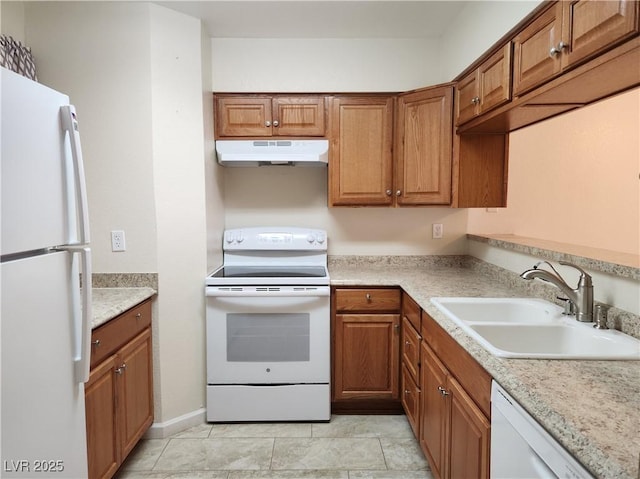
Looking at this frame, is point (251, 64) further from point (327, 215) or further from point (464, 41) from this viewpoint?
point (464, 41)

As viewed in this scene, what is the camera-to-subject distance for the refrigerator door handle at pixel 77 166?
3.64 ft

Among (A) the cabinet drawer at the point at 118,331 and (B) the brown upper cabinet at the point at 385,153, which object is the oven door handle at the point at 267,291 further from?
(B) the brown upper cabinet at the point at 385,153

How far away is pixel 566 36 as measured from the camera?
50.0 inches

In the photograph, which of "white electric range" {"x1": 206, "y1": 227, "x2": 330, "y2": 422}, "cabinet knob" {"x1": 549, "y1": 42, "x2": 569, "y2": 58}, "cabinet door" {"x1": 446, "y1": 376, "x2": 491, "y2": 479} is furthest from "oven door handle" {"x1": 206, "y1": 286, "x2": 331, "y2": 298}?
"cabinet knob" {"x1": 549, "y1": 42, "x2": 569, "y2": 58}

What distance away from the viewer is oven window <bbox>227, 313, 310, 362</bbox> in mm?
2303

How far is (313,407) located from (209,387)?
2.17ft

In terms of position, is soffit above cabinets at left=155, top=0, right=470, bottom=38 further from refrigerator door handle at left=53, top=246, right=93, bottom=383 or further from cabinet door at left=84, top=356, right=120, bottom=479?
cabinet door at left=84, top=356, right=120, bottom=479

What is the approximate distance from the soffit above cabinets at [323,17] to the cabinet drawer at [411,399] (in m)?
2.19

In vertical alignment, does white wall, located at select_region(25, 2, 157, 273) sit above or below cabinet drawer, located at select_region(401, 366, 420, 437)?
above

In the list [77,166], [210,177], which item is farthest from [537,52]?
[210,177]

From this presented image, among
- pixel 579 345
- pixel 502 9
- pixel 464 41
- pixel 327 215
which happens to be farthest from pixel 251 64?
pixel 579 345

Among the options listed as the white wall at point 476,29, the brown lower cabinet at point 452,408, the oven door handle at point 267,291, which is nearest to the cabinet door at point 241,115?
the oven door handle at point 267,291

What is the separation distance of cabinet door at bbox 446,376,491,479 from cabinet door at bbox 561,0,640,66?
118cm

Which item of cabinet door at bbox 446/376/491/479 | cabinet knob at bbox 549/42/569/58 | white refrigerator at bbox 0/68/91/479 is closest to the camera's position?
white refrigerator at bbox 0/68/91/479
